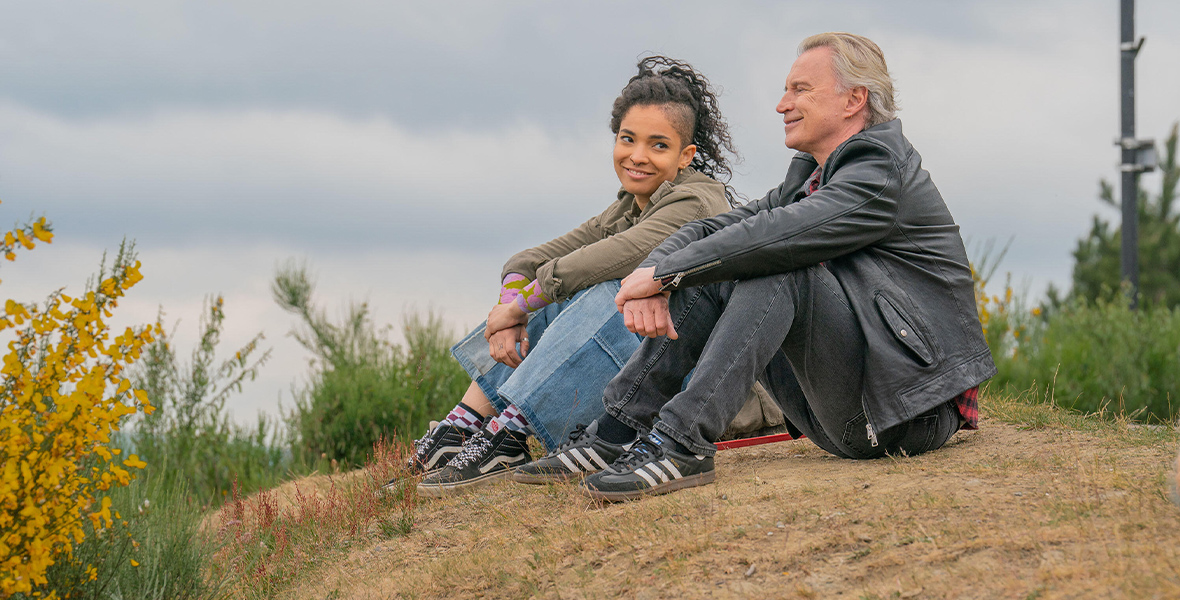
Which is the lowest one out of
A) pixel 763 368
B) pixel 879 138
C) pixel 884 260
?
pixel 763 368

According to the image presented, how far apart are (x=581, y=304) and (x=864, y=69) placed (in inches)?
57.7

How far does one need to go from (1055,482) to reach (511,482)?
2.11m

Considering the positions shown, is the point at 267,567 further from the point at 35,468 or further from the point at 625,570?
the point at 625,570

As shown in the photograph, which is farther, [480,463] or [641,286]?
[480,463]

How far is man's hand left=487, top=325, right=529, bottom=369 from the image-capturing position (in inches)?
166

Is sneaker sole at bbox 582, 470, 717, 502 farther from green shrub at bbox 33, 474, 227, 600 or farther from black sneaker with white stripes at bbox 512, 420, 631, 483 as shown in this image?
green shrub at bbox 33, 474, 227, 600

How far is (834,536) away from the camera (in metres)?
2.64

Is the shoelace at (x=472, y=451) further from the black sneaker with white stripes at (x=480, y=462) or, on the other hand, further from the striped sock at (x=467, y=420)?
the striped sock at (x=467, y=420)

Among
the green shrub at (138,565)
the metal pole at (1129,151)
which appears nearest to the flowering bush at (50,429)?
the green shrub at (138,565)

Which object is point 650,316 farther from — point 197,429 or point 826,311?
point 197,429

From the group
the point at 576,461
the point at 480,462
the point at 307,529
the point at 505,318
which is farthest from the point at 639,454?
the point at 307,529

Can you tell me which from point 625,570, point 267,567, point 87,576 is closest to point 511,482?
point 267,567

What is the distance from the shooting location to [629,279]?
3307 mm

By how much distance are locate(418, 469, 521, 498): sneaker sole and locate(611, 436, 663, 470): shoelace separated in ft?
2.94
